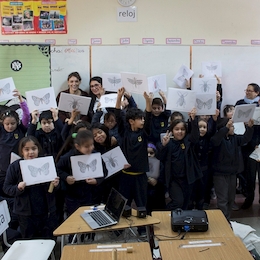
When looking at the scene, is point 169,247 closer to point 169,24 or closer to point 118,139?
point 118,139

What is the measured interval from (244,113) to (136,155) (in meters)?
1.22

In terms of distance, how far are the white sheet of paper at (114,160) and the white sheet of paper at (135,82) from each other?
620 mm

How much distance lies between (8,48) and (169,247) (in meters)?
3.57

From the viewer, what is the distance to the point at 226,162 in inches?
138

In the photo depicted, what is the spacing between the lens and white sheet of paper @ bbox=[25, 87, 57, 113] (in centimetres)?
352

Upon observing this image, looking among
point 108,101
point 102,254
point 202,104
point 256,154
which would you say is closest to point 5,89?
point 108,101

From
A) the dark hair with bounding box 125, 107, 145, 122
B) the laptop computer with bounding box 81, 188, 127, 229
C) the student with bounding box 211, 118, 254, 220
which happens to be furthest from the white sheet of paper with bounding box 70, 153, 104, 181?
the student with bounding box 211, 118, 254, 220

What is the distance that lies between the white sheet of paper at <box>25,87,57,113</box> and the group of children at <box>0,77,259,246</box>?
0.28ft

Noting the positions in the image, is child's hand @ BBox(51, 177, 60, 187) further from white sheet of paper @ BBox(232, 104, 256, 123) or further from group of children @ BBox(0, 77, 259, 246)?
white sheet of paper @ BBox(232, 104, 256, 123)

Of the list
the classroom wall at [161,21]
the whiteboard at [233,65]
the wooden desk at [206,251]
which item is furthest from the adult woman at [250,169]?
the wooden desk at [206,251]

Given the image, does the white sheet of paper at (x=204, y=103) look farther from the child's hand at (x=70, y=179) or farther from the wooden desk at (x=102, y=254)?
the wooden desk at (x=102, y=254)

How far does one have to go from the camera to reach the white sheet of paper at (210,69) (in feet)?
15.0

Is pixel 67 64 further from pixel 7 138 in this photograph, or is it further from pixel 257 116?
pixel 257 116

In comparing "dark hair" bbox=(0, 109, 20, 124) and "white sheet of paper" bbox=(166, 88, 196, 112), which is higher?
"white sheet of paper" bbox=(166, 88, 196, 112)
